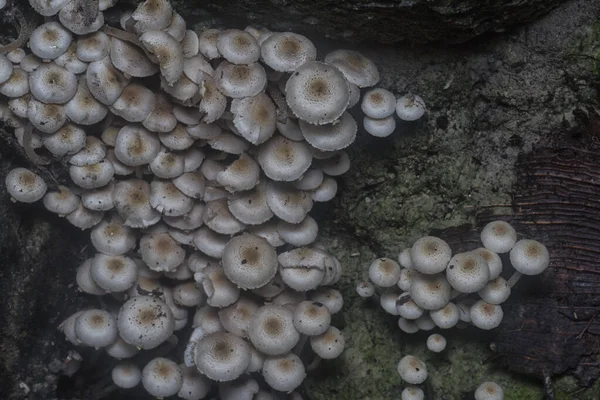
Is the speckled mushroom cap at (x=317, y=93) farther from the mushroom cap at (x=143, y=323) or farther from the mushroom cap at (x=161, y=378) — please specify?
the mushroom cap at (x=161, y=378)

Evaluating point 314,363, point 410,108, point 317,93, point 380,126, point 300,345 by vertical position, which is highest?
point 317,93

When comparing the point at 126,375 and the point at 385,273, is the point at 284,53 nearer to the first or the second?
the point at 385,273

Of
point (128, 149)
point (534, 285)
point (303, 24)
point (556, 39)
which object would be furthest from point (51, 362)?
point (556, 39)

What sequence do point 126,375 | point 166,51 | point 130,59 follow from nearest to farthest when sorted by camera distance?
point 166,51, point 130,59, point 126,375

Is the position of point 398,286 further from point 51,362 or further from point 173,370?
point 51,362

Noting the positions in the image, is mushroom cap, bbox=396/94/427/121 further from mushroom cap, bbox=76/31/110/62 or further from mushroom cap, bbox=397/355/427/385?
mushroom cap, bbox=76/31/110/62

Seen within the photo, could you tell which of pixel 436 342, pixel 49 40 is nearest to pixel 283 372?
pixel 436 342
